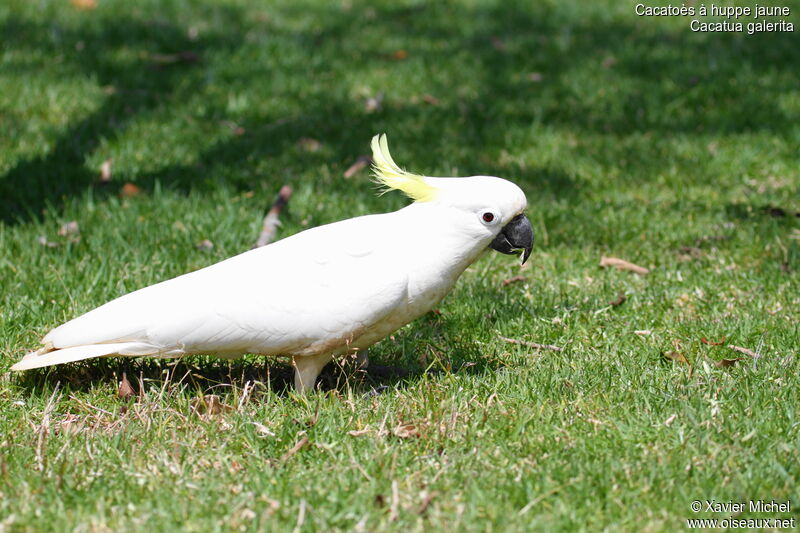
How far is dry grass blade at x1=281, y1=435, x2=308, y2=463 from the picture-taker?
98.9 inches

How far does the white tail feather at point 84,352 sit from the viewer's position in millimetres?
2703

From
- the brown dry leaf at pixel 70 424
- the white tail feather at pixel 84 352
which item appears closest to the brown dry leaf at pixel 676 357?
the white tail feather at pixel 84 352

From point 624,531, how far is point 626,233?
2.42 meters

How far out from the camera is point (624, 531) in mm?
2188

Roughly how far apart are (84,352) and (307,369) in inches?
28.3

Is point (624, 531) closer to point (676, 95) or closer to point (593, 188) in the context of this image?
point (593, 188)

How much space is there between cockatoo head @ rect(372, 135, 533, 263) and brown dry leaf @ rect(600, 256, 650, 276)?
4.22ft

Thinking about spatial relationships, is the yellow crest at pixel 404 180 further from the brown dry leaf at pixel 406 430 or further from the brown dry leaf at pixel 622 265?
the brown dry leaf at pixel 622 265

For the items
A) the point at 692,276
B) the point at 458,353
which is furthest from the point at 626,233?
the point at 458,353

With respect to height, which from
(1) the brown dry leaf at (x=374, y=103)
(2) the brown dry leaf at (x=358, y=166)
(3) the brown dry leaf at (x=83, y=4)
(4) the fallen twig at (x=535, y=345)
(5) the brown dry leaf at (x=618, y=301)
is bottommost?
(5) the brown dry leaf at (x=618, y=301)

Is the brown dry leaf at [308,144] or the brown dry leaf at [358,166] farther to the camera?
the brown dry leaf at [308,144]

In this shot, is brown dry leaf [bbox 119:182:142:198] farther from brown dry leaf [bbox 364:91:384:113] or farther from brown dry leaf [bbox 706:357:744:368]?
brown dry leaf [bbox 706:357:744:368]

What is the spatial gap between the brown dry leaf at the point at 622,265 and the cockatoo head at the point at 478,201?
1.29 m

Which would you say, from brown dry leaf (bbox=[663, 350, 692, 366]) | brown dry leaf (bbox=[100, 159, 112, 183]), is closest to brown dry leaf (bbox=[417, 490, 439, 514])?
brown dry leaf (bbox=[663, 350, 692, 366])
